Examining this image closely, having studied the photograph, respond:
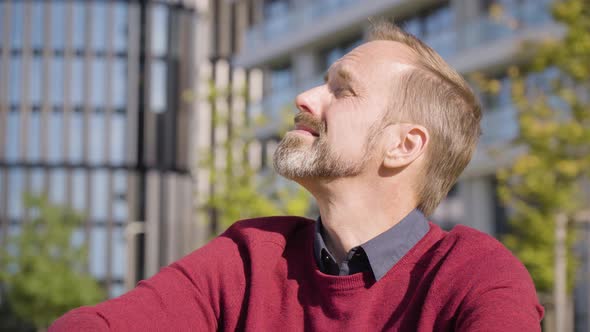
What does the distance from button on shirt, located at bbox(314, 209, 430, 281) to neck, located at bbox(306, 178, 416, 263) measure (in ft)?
0.13

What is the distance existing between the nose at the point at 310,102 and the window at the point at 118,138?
203 feet

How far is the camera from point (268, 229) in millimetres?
2584

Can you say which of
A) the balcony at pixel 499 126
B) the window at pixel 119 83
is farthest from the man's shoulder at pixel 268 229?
the window at pixel 119 83

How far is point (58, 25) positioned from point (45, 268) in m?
27.1

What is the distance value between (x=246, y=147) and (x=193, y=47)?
4055 centimetres

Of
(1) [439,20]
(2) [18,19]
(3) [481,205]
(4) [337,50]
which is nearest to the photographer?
(3) [481,205]

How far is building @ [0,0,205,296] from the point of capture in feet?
208

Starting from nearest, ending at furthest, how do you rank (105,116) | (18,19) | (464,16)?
1. (464,16)
2. (105,116)
3. (18,19)

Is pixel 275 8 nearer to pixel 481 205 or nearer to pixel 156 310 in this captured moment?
pixel 481 205

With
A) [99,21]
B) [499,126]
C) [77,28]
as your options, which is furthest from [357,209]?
[77,28]

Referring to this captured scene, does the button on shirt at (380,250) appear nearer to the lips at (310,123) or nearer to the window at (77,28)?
the lips at (310,123)

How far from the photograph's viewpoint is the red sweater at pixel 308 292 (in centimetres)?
212

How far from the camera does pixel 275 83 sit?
43031 millimetres

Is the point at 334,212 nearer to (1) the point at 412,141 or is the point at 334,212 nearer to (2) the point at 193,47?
(1) the point at 412,141
